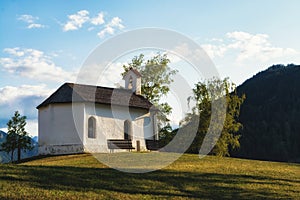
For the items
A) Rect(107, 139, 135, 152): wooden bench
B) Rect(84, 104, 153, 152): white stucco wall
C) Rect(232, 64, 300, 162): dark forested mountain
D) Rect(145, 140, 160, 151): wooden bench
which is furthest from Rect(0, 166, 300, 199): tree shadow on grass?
Rect(232, 64, 300, 162): dark forested mountain

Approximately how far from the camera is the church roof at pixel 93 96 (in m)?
40.5

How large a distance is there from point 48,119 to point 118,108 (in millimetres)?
7070

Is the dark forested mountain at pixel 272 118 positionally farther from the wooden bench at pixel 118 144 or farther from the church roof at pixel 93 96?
the wooden bench at pixel 118 144

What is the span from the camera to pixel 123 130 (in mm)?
42781

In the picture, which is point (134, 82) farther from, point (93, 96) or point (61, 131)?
point (61, 131)

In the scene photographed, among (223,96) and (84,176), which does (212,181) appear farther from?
(223,96)

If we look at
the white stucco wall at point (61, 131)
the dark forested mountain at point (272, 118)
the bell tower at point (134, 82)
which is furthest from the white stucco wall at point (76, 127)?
the dark forested mountain at point (272, 118)

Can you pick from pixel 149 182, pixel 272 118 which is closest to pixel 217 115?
pixel 149 182

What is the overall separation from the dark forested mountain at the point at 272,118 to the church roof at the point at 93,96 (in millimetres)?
74441

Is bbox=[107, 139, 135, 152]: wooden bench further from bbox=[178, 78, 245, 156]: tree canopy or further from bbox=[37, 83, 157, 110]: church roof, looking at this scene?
bbox=[178, 78, 245, 156]: tree canopy

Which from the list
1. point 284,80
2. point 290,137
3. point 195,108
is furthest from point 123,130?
point 284,80

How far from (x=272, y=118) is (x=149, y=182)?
385 ft

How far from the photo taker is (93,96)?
41.1 meters

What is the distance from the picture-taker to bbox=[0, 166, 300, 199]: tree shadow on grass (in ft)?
56.6
